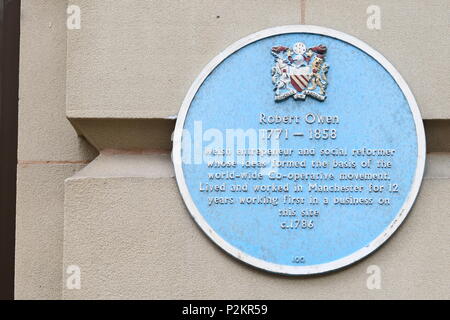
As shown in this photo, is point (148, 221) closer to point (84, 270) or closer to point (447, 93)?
point (84, 270)

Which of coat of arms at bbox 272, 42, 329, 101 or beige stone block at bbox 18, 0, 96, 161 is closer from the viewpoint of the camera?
coat of arms at bbox 272, 42, 329, 101

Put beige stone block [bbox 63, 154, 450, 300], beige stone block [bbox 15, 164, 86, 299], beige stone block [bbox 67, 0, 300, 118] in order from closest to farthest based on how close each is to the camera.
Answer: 1. beige stone block [bbox 63, 154, 450, 300]
2. beige stone block [bbox 67, 0, 300, 118]
3. beige stone block [bbox 15, 164, 86, 299]

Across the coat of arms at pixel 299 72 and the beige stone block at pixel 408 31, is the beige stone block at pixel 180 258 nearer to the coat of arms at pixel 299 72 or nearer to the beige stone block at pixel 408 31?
the beige stone block at pixel 408 31

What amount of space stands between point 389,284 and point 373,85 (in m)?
1.29

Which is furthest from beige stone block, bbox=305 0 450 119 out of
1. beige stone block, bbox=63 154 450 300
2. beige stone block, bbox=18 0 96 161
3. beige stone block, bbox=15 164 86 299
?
beige stone block, bbox=15 164 86 299

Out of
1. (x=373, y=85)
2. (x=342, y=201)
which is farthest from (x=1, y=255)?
(x=373, y=85)

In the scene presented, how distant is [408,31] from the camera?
3.87m

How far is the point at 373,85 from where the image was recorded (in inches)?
149

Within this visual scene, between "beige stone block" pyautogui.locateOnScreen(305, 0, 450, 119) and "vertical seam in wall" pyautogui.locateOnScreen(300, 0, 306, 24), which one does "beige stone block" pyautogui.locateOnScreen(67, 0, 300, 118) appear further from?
"beige stone block" pyautogui.locateOnScreen(305, 0, 450, 119)

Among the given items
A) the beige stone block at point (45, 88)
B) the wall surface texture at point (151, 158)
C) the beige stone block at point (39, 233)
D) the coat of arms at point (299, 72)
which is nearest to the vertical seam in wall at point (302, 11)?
Result: the wall surface texture at point (151, 158)

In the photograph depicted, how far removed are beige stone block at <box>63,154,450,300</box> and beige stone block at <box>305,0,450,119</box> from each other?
0.82 m

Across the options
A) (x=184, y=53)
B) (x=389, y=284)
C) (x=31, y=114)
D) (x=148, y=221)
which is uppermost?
(x=184, y=53)

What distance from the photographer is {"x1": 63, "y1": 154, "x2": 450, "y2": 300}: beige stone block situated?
3656mm

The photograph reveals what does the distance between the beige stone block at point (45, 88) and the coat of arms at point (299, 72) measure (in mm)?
1438
